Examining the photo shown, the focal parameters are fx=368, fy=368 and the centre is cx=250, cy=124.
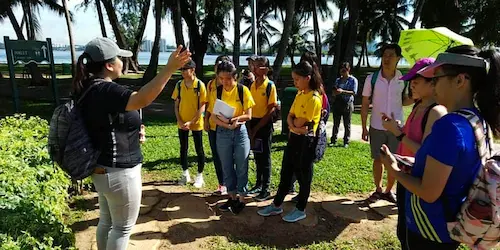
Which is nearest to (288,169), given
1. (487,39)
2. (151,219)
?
(151,219)

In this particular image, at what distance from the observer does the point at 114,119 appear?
208cm

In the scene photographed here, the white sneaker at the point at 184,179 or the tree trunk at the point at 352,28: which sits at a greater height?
the tree trunk at the point at 352,28

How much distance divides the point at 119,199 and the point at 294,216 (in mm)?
1861

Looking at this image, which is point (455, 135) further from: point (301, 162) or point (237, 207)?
point (237, 207)

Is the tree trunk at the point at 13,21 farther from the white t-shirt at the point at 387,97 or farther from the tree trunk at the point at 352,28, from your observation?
the white t-shirt at the point at 387,97

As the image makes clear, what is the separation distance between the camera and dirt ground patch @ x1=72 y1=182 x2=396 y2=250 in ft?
10.5

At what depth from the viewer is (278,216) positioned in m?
3.68

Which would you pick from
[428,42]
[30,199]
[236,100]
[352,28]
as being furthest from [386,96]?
[352,28]

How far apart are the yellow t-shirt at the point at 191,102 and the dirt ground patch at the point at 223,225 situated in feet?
2.91

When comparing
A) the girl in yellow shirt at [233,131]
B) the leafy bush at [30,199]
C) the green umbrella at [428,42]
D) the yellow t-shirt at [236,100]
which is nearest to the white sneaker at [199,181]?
the girl in yellow shirt at [233,131]

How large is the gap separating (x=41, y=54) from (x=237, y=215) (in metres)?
4.08

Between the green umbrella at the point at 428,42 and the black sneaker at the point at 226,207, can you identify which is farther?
the black sneaker at the point at 226,207

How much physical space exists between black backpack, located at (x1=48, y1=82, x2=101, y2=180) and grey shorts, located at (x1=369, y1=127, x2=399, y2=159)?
280 cm

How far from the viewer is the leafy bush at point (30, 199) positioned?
1986 mm
